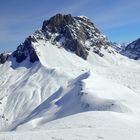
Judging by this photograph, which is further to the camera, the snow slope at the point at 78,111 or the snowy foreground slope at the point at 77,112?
the snow slope at the point at 78,111

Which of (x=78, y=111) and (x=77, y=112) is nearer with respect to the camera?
(x=77, y=112)

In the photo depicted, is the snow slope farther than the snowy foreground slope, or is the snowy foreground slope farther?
the snow slope

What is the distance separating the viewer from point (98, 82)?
405 feet

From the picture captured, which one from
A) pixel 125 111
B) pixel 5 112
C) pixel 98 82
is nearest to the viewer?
pixel 125 111

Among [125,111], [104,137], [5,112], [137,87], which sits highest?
[137,87]

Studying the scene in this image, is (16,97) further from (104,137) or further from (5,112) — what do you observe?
(104,137)

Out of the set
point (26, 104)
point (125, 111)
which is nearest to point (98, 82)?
point (125, 111)

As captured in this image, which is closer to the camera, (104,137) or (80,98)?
(104,137)

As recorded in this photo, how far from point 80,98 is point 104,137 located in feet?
192

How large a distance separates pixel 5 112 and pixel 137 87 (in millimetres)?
71703

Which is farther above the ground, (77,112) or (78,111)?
(78,111)

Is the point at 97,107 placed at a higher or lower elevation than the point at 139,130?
higher

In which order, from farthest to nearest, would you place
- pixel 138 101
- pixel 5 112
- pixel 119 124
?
pixel 5 112, pixel 138 101, pixel 119 124

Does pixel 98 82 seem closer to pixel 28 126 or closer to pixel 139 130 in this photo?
pixel 28 126
